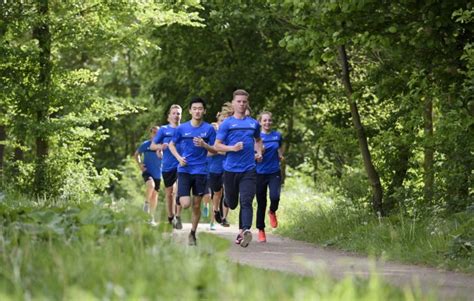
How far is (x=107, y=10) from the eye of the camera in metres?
18.6

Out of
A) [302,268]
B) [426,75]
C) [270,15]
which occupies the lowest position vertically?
[302,268]

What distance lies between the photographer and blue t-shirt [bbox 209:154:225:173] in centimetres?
1664

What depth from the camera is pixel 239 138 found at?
12.6 m

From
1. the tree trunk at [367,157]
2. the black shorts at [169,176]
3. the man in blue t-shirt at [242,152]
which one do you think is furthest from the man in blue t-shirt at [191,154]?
the tree trunk at [367,157]

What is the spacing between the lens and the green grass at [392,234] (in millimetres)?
10844

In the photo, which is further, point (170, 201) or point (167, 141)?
point (170, 201)

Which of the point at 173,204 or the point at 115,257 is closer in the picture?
the point at 115,257

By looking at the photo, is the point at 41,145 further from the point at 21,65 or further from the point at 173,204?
the point at 173,204

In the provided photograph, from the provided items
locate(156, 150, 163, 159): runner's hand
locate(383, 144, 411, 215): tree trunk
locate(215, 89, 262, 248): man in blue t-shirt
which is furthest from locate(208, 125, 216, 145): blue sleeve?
locate(156, 150, 163, 159): runner's hand

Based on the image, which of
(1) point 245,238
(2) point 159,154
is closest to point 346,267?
(1) point 245,238

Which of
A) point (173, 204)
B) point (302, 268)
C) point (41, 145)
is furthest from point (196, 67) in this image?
point (302, 268)

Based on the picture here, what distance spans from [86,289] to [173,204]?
11366 mm

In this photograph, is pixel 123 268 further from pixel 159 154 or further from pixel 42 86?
pixel 42 86

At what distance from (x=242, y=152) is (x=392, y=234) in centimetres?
235
